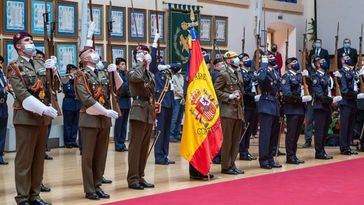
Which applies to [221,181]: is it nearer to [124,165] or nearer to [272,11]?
[124,165]

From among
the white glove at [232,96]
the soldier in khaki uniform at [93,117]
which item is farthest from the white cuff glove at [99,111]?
the white glove at [232,96]

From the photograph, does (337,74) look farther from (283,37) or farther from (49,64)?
(283,37)

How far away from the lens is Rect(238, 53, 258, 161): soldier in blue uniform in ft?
30.2

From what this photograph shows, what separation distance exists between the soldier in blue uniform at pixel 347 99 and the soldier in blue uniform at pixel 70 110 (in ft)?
13.6

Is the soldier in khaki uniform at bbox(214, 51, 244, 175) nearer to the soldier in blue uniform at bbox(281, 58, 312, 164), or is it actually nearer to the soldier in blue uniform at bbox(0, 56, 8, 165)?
the soldier in blue uniform at bbox(281, 58, 312, 164)

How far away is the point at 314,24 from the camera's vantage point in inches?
623

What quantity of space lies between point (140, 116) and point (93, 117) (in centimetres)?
73

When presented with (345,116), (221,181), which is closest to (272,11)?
(345,116)

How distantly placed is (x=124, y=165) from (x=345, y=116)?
3663mm

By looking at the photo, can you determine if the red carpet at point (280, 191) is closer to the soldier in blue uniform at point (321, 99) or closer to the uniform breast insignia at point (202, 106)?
the uniform breast insignia at point (202, 106)

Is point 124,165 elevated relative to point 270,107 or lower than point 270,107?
lower

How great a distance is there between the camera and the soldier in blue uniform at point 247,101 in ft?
30.2

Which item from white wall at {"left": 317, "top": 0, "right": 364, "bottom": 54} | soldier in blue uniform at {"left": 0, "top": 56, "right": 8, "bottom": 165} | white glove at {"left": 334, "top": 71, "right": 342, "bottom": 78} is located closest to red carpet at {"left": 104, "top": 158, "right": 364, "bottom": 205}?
white glove at {"left": 334, "top": 71, "right": 342, "bottom": 78}

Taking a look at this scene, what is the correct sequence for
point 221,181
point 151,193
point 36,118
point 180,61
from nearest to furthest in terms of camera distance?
point 36,118 < point 151,193 < point 221,181 < point 180,61
